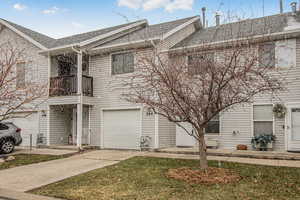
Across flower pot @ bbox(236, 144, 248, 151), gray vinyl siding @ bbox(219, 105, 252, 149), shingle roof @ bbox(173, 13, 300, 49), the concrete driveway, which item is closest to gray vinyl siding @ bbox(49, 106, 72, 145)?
the concrete driveway

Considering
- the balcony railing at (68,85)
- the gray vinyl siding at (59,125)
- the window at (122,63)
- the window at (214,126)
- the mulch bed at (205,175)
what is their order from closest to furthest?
the mulch bed at (205,175) < the window at (214,126) < the window at (122,63) < the balcony railing at (68,85) < the gray vinyl siding at (59,125)

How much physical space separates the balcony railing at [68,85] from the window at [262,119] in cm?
816

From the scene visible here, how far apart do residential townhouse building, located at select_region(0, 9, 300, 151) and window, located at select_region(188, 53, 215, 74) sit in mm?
2846

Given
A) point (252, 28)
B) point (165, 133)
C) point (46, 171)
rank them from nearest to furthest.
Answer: point (46, 171) < point (252, 28) < point (165, 133)

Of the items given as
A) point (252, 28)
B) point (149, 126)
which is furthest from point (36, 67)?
point (252, 28)

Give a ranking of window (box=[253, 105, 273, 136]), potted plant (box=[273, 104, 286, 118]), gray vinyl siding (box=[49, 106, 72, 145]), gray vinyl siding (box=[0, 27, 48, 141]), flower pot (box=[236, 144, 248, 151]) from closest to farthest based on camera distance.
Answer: potted plant (box=[273, 104, 286, 118]) < window (box=[253, 105, 273, 136]) < flower pot (box=[236, 144, 248, 151]) < gray vinyl siding (box=[49, 106, 72, 145]) < gray vinyl siding (box=[0, 27, 48, 141])

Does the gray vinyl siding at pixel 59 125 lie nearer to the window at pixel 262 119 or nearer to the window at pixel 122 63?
the window at pixel 122 63

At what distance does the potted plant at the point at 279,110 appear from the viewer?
1088 cm

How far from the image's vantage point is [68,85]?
45.4 feet

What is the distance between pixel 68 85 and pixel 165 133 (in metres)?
5.54

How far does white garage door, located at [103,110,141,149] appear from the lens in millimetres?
13109

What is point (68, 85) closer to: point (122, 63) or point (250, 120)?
point (122, 63)

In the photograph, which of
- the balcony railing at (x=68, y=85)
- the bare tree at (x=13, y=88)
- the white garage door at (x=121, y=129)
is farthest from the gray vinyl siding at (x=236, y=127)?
the bare tree at (x=13, y=88)

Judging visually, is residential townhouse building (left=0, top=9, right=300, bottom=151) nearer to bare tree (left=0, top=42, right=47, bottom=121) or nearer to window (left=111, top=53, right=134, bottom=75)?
window (left=111, top=53, right=134, bottom=75)
